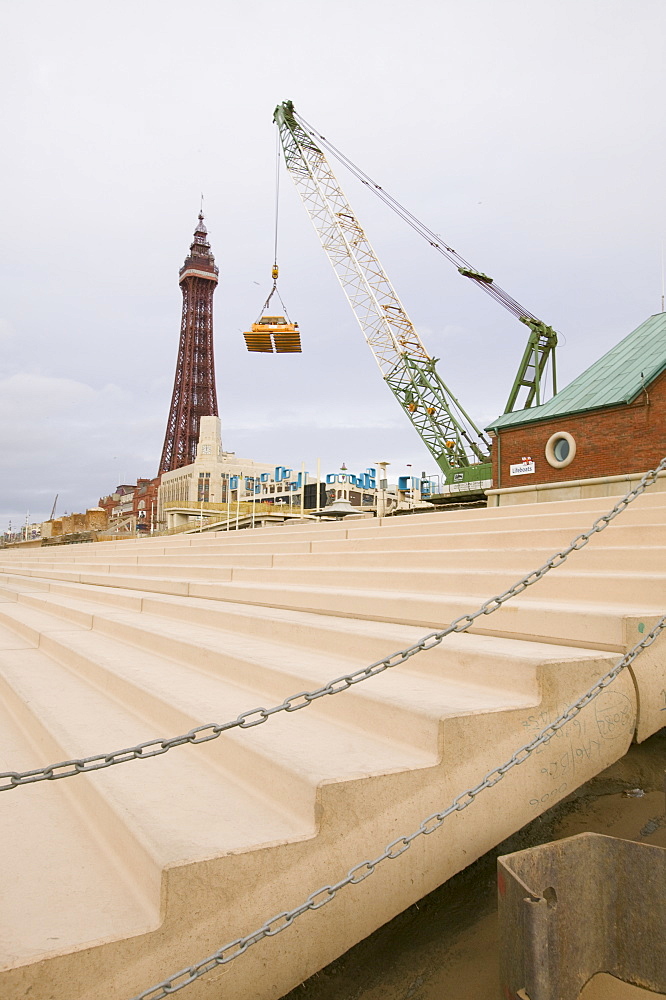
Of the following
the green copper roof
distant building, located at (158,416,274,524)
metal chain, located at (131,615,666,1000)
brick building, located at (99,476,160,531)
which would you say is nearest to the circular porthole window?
the green copper roof

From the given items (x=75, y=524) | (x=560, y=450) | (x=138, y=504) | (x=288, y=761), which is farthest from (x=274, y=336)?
(x=138, y=504)

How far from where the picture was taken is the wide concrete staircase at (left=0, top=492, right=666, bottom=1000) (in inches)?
66.2

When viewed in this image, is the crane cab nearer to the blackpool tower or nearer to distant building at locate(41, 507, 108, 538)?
distant building at locate(41, 507, 108, 538)

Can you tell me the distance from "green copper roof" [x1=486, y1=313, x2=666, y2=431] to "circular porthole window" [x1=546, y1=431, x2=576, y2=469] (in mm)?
598

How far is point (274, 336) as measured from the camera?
29.2 m

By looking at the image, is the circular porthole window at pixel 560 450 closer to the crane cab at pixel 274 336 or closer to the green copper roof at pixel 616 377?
the green copper roof at pixel 616 377

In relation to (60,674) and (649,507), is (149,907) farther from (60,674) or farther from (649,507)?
(649,507)

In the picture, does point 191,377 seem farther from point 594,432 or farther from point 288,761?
point 288,761

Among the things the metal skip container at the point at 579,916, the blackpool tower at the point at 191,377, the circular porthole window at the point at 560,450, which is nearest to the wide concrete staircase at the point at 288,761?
the metal skip container at the point at 579,916

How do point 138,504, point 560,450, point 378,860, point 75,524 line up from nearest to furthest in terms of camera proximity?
1. point 378,860
2. point 560,450
3. point 75,524
4. point 138,504

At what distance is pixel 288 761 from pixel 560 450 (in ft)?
52.8

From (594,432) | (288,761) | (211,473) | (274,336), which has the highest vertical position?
(274,336)

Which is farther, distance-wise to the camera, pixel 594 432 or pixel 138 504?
pixel 138 504

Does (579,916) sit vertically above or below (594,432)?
below
